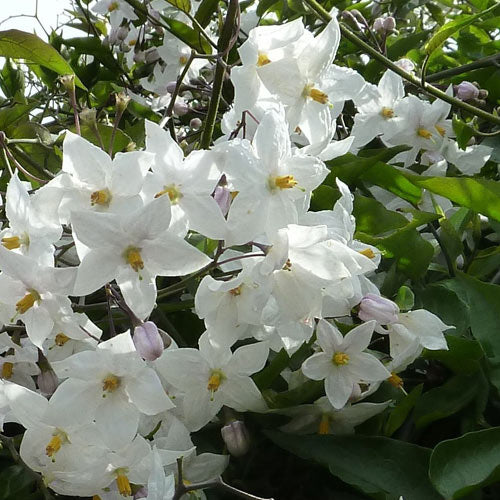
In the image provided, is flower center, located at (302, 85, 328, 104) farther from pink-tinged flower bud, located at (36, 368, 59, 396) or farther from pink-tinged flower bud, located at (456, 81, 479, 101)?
pink-tinged flower bud, located at (456, 81, 479, 101)

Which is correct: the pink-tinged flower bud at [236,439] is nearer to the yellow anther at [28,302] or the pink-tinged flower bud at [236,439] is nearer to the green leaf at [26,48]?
the yellow anther at [28,302]

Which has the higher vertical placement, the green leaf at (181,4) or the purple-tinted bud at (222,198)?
the green leaf at (181,4)

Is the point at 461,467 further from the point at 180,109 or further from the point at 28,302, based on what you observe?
the point at 180,109

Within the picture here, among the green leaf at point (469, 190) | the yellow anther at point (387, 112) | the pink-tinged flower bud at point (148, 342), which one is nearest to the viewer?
the pink-tinged flower bud at point (148, 342)

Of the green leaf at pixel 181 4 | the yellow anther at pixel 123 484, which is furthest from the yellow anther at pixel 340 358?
the green leaf at pixel 181 4

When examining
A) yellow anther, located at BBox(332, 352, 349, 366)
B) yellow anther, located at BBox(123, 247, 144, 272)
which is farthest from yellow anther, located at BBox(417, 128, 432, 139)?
yellow anther, located at BBox(123, 247, 144, 272)

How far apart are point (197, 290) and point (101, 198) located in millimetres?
110

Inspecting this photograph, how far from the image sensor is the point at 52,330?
654 millimetres

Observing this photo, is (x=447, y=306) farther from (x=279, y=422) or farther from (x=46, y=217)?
(x=46, y=217)

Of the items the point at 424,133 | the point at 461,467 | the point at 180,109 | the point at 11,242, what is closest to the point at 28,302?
the point at 11,242

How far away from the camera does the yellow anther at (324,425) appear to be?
2.35ft

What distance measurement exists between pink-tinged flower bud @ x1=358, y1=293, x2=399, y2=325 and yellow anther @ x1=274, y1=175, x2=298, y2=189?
13 cm

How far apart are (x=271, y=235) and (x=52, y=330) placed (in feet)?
0.66

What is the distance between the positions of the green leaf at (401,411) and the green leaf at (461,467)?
8 centimetres
